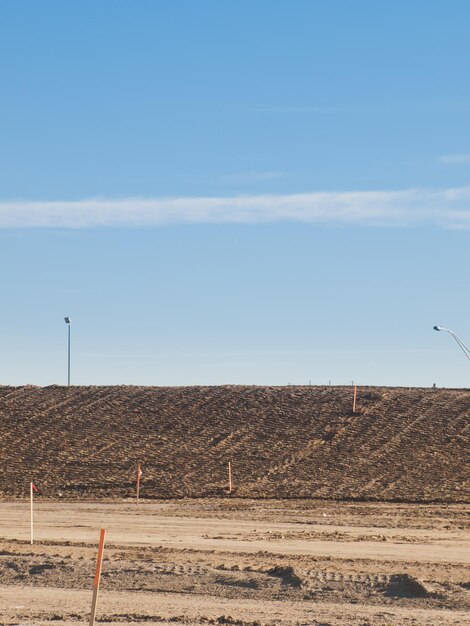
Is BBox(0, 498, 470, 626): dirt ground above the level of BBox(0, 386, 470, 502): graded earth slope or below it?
below

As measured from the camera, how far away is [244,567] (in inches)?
758

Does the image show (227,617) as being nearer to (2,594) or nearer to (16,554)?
(2,594)

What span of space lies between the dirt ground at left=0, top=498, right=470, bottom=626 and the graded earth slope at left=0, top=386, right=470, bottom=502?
5521mm

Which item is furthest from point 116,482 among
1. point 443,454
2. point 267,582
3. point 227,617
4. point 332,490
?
point 227,617

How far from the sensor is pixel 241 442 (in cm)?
4294

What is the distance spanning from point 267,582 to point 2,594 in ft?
14.1

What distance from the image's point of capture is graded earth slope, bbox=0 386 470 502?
3597 cm

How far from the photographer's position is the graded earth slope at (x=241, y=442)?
36.0 metres

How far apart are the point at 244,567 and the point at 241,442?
23680 millimetres

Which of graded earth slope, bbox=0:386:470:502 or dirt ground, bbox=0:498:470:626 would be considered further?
graded earth slope, bbox=0:386:470:502

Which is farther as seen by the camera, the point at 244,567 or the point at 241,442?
the point at 241,442

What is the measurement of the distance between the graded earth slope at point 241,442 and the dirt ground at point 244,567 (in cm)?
552

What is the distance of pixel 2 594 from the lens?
17.1 m

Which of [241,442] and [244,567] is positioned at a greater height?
[241,442]
